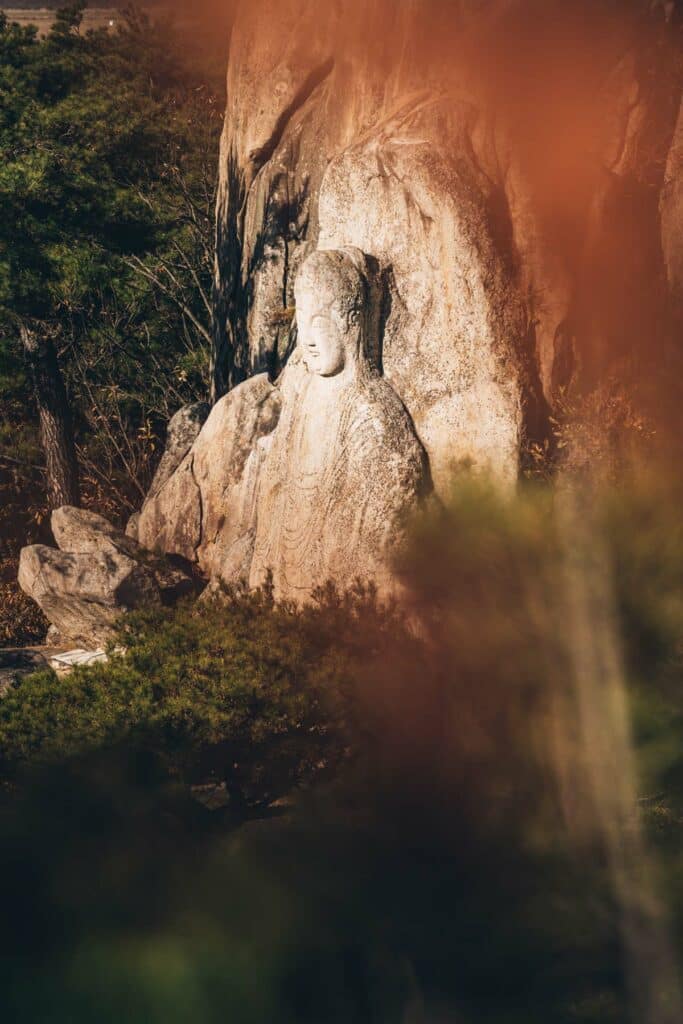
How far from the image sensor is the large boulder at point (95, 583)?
35.1ft

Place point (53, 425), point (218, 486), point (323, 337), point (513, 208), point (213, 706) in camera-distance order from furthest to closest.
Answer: point (53, 425) < point (218, 486) < point (513, 208) < point (323, 337) < point (213, 706)

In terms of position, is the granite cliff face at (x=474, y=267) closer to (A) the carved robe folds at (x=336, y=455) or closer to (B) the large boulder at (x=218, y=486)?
(A) the carved robe folds at (x=336, y=455)

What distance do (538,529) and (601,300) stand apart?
2987 millimetres

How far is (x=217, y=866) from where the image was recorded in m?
5.03

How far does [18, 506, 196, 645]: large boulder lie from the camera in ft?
35.1

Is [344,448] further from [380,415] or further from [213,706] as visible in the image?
[213,706]

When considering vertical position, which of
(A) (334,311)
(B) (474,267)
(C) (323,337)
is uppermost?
(B) (474,267)

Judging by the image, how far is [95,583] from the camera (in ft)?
35.1

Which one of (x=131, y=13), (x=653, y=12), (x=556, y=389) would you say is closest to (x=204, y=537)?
(x=556, y=389)

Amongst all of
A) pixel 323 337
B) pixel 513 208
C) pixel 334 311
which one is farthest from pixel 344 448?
pixel 513 208

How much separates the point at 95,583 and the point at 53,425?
17.1 feet

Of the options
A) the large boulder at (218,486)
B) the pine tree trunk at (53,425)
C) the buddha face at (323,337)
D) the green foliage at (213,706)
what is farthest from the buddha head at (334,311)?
the pine tree trunk at (53,425)

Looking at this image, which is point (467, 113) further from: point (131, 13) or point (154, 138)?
point (131, 13)

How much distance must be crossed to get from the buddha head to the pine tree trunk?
296 inches
